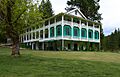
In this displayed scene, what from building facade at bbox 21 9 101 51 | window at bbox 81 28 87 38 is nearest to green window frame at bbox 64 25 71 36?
building facade at bbox 21 9 101 51

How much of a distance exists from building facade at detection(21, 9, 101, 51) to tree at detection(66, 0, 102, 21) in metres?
8.39

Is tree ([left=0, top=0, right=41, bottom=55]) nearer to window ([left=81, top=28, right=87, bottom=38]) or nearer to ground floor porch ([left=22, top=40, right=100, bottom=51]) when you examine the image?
ground floor porch ([left=22, top=40, right=100, bottom=51])

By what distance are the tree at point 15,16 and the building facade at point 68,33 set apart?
22784 millimetres

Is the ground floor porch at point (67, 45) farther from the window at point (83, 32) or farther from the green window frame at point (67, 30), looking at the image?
the window at point (83, 32)

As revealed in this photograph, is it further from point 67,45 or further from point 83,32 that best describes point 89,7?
point 67,45

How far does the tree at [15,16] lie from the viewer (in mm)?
21109

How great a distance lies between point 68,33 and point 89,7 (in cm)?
1958

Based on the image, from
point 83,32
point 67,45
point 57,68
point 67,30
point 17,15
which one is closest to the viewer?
point 57,68

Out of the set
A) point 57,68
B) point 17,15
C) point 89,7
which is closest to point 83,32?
point 89,7

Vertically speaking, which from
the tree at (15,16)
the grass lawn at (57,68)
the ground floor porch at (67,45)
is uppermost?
the tree at (15,16)

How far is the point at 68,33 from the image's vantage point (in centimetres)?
4697

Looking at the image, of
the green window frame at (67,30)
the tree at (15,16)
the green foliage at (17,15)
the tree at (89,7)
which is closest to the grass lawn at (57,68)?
the tree at (15,16)

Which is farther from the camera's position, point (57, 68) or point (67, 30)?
point (67, 30)

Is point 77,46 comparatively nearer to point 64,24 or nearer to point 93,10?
point 64,24
